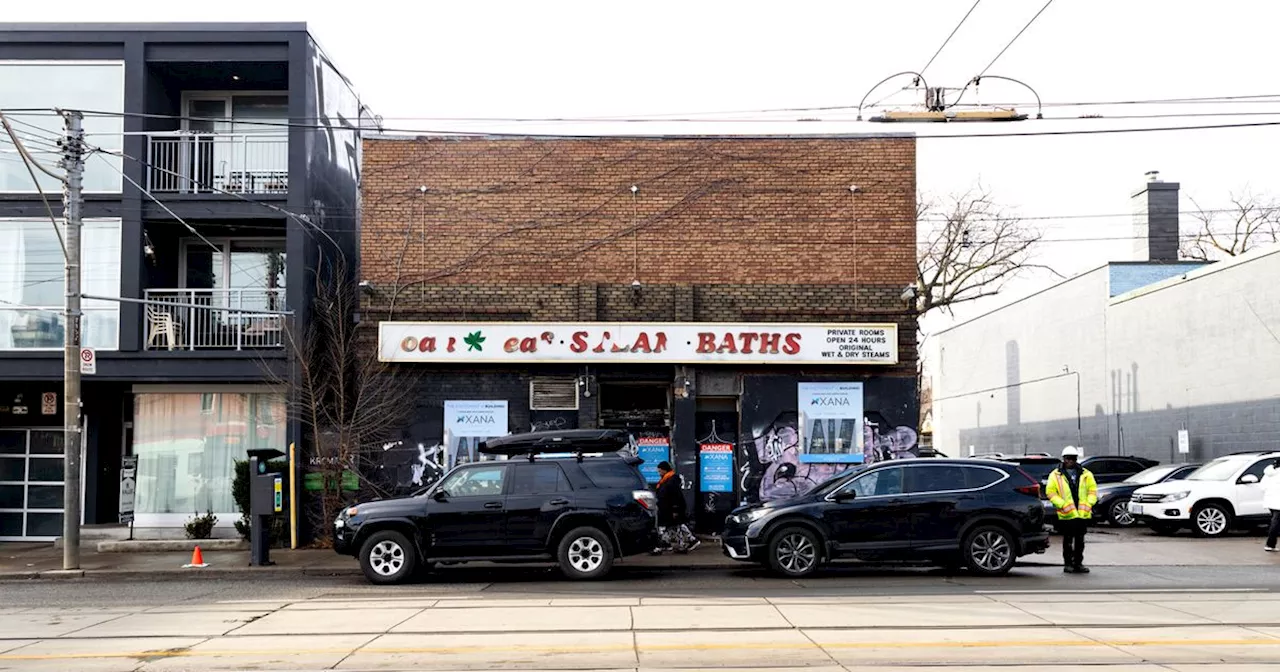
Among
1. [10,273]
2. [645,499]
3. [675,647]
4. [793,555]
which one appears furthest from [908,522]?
[10,273]

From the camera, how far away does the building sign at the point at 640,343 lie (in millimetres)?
20016

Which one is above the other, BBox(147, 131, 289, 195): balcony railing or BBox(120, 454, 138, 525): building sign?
BBox(147, 131, 289, 195): balcony railing

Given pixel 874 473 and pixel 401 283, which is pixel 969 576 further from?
pixel 401 283

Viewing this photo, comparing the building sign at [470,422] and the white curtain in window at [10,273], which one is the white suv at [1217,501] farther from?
the white curtain in window at [10,273]

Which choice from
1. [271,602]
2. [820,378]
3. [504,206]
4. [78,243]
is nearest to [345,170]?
[504,206]

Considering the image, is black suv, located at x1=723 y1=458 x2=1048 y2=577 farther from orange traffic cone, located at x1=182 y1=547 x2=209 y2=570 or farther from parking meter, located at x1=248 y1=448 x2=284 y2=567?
orange traffic cone, located at x1=182 y1=547 x2=209 y2=570

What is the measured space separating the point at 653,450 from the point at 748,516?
4954mm

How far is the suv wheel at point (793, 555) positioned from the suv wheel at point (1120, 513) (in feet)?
37.5

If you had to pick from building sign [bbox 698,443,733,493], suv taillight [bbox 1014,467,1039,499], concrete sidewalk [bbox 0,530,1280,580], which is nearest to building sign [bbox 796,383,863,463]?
building sign [bbox 698,443,733,493]

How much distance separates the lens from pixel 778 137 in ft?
67.4

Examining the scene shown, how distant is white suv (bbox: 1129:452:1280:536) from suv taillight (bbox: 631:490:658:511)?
11033mm

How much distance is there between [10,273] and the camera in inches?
829

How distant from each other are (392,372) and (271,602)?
23.1ft

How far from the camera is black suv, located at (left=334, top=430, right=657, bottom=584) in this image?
1562 centimetres
